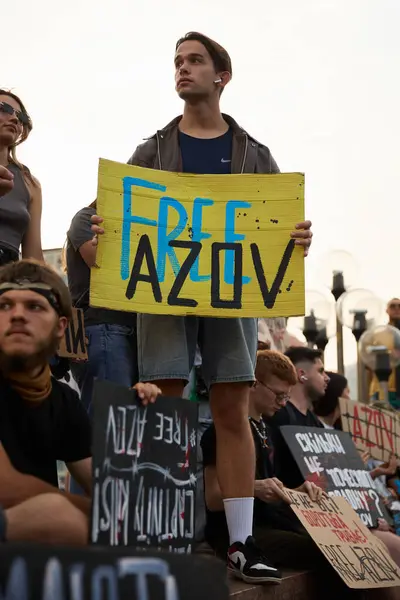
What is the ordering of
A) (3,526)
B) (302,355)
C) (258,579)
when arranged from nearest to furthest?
(3,526) < (258,579) < (302,355)

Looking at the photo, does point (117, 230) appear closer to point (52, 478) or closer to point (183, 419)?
point (183, 419)

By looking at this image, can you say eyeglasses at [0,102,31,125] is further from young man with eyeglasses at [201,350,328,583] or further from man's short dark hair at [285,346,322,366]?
man's short dark hair at [285,346,322,366]

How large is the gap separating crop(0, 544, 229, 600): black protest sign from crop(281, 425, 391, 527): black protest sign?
3.53 metres

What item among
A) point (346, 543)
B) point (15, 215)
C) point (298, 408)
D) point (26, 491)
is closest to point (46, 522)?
point (26, 491)

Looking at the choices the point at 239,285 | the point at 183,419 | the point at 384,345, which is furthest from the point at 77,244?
the point at 384,345

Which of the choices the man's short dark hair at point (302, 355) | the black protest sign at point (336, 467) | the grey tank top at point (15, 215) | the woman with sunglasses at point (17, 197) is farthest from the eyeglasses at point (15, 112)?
the man's short dark hair at point (302, 355)

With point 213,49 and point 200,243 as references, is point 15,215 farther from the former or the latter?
point 213,49

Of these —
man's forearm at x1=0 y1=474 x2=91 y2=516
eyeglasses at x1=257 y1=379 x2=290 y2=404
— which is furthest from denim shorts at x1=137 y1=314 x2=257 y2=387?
man's forearm at x1=0 y1=474 x2=91 y2=516

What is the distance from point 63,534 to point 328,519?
2.76 metres

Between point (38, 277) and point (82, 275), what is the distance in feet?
4.81

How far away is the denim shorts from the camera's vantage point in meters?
4.27

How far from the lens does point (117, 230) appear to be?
14.5 ft

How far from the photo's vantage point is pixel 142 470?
319 centimetres

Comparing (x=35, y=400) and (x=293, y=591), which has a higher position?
(x=35, y=400)
